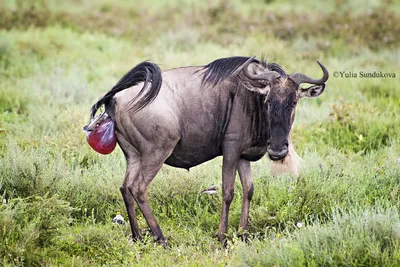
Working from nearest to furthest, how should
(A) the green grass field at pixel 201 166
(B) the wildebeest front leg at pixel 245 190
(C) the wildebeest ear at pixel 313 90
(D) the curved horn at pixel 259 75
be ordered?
(A) the green grass field at pixel 201 166
(D) the curved horn at pixel 259 75
(C) the wildebeest ear at pixel 313 90
(B) the wildebeest front leg at pixel 245 190

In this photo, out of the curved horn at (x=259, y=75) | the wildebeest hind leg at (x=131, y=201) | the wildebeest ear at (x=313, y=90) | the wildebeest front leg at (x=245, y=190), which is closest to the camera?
the curved horn at (x=259, y=75)

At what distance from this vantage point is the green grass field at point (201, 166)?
5008 mm

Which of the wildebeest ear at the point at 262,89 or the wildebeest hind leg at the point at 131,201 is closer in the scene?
the wildebeest ear at the point at 262,89

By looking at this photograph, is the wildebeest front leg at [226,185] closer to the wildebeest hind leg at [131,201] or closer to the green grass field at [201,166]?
the green grass field at [201,166]

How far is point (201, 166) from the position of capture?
23.3ft

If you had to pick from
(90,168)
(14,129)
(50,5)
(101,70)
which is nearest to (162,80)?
(90,168)

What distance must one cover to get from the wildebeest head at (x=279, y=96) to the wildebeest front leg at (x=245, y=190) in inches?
25.9

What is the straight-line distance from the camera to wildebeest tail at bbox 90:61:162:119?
5453mm

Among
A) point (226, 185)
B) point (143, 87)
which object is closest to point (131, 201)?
point (226, 185)

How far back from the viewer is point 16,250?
488 centimetres

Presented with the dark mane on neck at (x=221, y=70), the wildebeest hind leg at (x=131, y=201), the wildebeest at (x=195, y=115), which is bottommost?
the wildebeest hind leg at (x=131, y=201)

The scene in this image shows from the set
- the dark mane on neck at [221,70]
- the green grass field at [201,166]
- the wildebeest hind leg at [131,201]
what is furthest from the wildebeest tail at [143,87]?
the green grass field at [201,166]

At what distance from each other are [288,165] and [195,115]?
1.06 m

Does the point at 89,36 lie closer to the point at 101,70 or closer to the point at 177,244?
the point at 101,70
